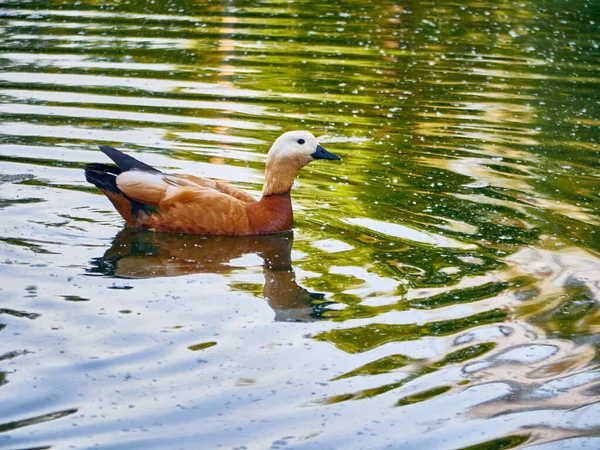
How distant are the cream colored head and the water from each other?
17.6 inches

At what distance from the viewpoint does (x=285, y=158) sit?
28.3 ft

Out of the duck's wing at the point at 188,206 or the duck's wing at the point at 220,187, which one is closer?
the duck's wing at the point at 188,206

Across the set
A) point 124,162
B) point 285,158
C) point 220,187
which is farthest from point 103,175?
point 285,158

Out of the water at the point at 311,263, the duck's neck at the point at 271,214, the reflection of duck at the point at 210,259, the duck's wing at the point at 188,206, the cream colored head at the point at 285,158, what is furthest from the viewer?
the cream colored head at the point at 285,158

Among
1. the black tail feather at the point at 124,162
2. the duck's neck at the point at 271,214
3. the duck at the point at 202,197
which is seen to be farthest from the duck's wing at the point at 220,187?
the black tail feather at the point at 124,162

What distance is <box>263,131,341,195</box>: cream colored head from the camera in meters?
8.61

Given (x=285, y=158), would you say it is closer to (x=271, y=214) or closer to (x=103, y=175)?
(x=271, y=214)

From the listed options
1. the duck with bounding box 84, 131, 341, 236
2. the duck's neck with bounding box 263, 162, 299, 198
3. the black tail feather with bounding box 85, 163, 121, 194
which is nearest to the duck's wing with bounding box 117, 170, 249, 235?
the duck with bounding box 84, 131, 341, 236

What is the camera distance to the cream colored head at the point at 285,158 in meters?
8.61

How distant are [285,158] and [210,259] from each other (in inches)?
48.4

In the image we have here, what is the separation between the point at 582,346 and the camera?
654 centimetres

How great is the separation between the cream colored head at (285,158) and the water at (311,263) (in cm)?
45

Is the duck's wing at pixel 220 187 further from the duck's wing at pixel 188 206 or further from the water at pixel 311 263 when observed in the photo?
the water at pixel 311 263

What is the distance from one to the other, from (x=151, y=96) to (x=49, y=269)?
610cm
